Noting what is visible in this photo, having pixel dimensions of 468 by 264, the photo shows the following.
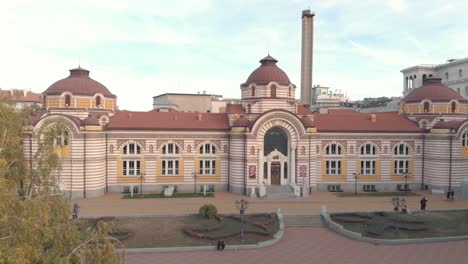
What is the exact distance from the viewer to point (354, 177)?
45844 millimetres

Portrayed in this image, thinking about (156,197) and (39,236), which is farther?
(156,197)

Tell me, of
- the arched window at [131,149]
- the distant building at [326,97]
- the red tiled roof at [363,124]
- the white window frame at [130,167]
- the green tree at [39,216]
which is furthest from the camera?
the distant building at [326,97]

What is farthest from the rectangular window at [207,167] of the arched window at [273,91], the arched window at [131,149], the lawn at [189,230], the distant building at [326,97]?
the distant building at [326,97]

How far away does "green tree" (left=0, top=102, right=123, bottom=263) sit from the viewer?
9688mm

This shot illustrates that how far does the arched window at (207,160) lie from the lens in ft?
146

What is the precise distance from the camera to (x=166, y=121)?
1763 inches

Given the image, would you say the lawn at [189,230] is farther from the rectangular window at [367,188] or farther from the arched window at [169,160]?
the rectangular window at [367,188]

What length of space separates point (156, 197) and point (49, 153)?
94.3 ft

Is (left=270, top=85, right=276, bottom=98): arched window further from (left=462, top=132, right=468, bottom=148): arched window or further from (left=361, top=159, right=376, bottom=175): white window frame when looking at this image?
(left=462, top=132, right=468, bottom=148): arched window

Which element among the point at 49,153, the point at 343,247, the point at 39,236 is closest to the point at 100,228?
the point at 39,236

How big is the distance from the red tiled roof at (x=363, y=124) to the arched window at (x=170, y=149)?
1648 centimetres

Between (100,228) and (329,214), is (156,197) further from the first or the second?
(100,228)

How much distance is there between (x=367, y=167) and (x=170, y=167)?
23.1 metres

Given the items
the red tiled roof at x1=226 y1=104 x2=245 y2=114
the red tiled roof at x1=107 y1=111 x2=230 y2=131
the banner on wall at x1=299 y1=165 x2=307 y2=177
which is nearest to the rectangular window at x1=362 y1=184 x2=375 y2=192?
the banner on wall at x1=299 y1=165 x2=307 y2=177
